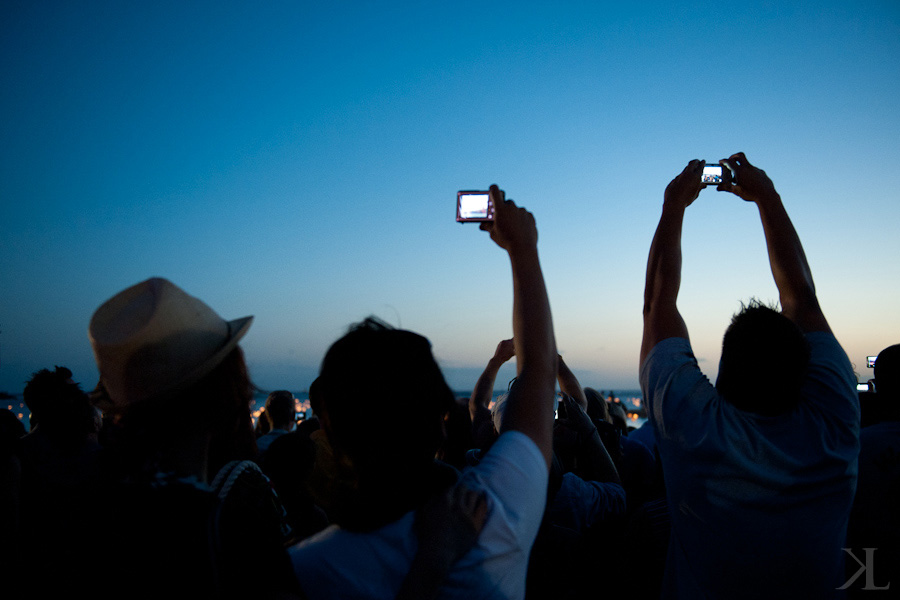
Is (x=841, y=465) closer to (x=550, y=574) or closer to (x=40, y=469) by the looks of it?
(x=550, y=574)

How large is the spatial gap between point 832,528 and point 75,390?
15.9 ft

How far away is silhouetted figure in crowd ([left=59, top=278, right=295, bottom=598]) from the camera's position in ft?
4.23

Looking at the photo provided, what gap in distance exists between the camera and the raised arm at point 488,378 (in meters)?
4.25

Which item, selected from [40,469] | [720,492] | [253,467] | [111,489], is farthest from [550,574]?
[40,469]

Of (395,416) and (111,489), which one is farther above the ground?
(395,416)

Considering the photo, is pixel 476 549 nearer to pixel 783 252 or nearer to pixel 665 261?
pixel 665 261

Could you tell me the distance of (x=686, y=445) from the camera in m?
1.89

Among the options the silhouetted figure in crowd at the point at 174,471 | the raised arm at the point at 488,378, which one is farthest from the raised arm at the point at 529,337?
the raised arm at the point at 488,378

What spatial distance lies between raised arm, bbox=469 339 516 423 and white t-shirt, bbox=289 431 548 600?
2870mm

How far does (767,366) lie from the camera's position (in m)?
1.88

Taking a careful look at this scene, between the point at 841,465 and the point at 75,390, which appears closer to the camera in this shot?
the point at 841,465

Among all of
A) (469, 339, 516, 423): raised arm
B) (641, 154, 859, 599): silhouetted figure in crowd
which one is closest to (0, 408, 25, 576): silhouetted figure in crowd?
(469, 339, 516, 423): raised arm

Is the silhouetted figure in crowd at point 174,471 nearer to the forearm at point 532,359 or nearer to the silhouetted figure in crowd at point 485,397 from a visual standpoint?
the forearm at point 532,359

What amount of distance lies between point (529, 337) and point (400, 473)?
0.53m
